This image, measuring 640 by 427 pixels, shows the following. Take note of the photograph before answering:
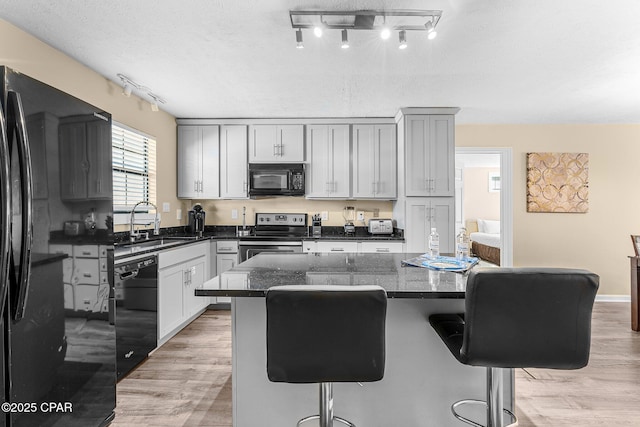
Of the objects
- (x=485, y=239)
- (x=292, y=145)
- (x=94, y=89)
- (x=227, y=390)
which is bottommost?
(x=227, y=390)

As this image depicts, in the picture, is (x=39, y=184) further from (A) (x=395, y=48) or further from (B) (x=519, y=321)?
(A) (x=395, y=48)

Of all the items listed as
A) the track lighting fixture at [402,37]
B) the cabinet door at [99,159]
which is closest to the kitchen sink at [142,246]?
the cabinet door at [99,159]

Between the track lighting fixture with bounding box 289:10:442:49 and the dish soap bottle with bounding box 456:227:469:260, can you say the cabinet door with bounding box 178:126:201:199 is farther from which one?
the dish soap bottle with bounding box 456:227:469:260

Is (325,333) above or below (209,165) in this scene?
below

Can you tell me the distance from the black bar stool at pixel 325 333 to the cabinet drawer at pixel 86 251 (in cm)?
107

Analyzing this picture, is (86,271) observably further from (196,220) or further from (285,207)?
(285,207)

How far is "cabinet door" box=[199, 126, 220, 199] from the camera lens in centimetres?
460

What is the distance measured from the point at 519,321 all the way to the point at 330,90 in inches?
111

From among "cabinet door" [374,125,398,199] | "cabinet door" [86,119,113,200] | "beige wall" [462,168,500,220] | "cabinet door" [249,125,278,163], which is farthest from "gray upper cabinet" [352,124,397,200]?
"beige wall" [462,168,500,220]

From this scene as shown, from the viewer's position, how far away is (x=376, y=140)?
14.9ft

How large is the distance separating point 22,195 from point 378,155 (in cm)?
376

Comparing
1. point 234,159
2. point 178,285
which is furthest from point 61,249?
point 234,159

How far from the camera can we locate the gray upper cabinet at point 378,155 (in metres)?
4.52

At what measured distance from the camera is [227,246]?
4.27m
